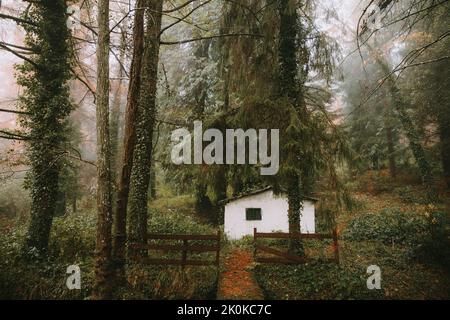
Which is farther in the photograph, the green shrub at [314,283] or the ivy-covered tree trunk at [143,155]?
the ivy-covered tree trunk at [143,155]

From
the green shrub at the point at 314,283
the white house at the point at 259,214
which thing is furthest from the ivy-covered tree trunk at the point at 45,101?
the white house at the point at 259,214

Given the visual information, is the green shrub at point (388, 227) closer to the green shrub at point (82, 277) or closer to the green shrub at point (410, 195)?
the green shrub at point (410, 195)

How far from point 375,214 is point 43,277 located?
59.6 ft

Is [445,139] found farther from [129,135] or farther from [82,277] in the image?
[82,277]

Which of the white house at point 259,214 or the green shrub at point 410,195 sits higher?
the green shrub at point 410,195

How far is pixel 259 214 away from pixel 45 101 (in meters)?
14.1

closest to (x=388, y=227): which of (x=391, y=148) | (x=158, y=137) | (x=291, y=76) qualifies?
(x=391, y=148)

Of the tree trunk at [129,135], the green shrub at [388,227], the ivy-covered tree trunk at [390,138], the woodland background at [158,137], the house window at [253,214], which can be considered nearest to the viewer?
the woodland background at [158,137]

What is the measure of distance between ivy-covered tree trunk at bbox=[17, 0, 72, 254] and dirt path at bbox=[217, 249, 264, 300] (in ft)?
17.8

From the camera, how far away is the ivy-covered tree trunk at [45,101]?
8.80 meters

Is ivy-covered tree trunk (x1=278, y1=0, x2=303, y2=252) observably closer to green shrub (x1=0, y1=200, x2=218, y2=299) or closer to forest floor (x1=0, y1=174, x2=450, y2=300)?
forest floor (x1=0, y1=174, x2=450, y2=300)

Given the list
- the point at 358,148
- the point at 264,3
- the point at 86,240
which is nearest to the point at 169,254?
the point at 86,240

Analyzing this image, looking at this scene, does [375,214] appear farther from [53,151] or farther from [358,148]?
[53,151]

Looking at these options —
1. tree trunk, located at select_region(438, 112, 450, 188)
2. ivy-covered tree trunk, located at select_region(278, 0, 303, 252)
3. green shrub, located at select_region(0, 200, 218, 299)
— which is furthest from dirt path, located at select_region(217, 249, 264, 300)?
tree trunk, located at select_region(438, 112, 450, 188)
